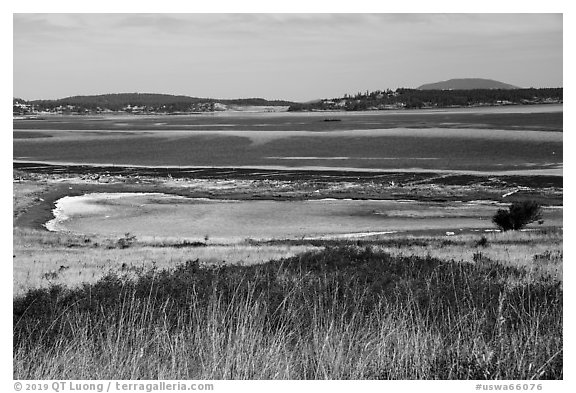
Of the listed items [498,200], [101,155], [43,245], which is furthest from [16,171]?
[498,200]

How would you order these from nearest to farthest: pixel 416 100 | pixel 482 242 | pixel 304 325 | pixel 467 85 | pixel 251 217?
pixel 304 325, pixel 467 85, pixel 416 100, pixel 482 242, pixel 251 217

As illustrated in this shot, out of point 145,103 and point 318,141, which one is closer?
point 145,103

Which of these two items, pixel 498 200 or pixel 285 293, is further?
pixel 498 200

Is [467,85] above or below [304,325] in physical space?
above

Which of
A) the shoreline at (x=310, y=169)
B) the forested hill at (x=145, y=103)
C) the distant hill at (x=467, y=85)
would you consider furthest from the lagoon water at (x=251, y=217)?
the distant hill at (x=467, y=85)

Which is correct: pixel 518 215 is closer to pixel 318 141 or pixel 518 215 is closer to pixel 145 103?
pixel 318 141

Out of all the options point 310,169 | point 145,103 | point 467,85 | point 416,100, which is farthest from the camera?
point 310,169

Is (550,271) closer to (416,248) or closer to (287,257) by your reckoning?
(416,248)

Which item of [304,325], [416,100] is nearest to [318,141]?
[416,100]
